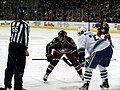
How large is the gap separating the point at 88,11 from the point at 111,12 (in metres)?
1.36

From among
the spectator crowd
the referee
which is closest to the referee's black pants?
the referee

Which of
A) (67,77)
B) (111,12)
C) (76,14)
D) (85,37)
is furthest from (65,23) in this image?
(85,37)

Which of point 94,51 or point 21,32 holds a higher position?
point 21,32

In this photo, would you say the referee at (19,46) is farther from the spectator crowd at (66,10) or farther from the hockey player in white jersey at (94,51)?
the spectator crowd at (66,10)

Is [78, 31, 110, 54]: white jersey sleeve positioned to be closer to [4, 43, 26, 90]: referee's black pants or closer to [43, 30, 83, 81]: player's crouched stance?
[43, 30, 83, 81]: player's crouched stance

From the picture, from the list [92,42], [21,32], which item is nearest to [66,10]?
[92,42]

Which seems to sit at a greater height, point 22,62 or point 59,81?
point 22,62

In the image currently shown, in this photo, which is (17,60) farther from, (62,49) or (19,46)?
(62,49)

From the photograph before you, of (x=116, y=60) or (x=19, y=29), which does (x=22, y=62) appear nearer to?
(x=19, y=29)

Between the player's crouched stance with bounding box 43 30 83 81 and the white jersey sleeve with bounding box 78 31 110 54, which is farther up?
the white jersey sleeve with bounding box 78 31 110 54

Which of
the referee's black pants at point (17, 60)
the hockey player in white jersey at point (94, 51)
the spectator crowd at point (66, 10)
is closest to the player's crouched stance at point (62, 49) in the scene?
the hockey player in white jersey at point (94, 51)

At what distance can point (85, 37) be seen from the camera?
5398mm

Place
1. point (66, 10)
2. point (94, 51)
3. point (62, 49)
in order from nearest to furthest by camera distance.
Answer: point (94, 51), point (62, 49), point (66, 10)

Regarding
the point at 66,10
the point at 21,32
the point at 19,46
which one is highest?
the point at 21,32
